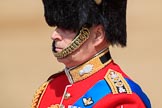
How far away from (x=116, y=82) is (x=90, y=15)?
0.25m

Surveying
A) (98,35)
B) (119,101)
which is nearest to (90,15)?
(98,35)

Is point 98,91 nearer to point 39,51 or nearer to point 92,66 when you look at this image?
point 92,66

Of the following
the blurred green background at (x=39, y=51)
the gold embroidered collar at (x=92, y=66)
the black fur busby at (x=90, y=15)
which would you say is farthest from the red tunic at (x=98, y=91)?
the blurred green background at (x=39, y=51)

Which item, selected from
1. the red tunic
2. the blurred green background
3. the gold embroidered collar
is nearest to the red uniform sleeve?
the red tunic

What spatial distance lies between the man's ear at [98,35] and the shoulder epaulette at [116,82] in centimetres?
11

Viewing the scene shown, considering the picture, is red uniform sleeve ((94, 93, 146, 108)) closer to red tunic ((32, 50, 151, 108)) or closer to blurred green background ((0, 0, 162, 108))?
red tunic ((32, 50, 151, 108))

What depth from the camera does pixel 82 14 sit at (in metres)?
2.30

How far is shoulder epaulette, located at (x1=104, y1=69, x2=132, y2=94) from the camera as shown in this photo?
2268mm

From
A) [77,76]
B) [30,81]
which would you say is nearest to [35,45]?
[30,81]

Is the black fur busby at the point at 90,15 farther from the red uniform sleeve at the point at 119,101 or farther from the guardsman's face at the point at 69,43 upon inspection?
the red uniform sleeve at the point at 119,101

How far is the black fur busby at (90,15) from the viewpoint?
2.30 m

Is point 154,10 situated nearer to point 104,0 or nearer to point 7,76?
point 7,76

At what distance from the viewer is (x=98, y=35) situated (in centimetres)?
232

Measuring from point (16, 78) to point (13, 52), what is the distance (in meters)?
0.38
